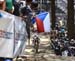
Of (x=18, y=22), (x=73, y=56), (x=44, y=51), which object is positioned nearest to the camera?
(x=18, y=22)

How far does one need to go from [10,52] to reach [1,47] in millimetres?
223

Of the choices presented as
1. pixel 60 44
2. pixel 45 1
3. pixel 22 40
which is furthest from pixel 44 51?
pixel 45 1

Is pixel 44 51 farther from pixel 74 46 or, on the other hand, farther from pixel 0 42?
pixel 0 42

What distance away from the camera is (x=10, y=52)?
8.13 m

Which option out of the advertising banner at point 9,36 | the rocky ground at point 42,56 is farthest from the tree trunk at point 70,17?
the advertising banner at point 9,36

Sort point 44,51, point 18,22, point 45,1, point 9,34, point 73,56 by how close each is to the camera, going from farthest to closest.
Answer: point 45,1 < point 44,51 < point 73,56 < point 18,22 < point 9,34

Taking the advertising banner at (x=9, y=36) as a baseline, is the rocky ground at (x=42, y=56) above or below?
below

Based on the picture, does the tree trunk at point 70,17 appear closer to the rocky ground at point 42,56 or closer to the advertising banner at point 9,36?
the rocky ground at point 42,56

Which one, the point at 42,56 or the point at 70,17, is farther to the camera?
the point at 70,17

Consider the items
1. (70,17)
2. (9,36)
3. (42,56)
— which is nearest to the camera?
(9,36)

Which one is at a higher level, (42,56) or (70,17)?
(70,17)

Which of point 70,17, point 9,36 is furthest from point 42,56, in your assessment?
point 9,36

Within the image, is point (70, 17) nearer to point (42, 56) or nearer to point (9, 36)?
point (42, 56)

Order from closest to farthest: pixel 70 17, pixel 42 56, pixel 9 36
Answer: pixel 9 36 → pixel 42 56 → pixel 70 17
